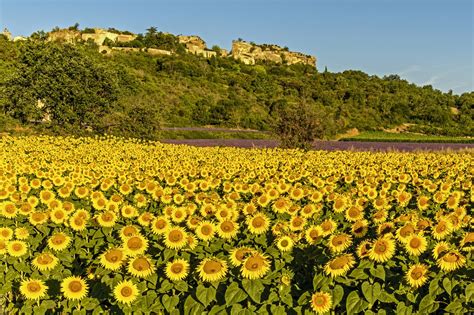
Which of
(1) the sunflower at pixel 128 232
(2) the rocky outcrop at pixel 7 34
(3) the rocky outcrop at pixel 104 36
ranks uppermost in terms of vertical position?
(3) the rocky outcrop at pixel 104 36

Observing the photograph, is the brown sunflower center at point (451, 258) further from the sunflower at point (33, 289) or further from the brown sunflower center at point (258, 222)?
the sunflower at point (33, 289)

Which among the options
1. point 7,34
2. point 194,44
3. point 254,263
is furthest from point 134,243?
point 194,44

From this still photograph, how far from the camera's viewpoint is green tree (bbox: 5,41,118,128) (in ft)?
89.5

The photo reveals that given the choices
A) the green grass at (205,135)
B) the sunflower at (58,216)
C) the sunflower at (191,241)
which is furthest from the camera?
the green grass at (205,135)

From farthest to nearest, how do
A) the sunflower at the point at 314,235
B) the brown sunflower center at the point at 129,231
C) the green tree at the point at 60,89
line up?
the green tree at the point at 60,89 < the brown sunflower center at the point at 129,231 < the sunflower at the point at 314,235

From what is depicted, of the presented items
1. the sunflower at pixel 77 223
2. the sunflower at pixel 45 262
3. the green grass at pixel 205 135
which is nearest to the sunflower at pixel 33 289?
the sunflower at pixel 45 262

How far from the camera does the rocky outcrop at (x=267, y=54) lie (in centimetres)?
12644

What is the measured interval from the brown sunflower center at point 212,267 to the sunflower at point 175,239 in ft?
1.97

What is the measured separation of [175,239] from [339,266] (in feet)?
5.10

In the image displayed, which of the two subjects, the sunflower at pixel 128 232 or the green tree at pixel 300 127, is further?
the green tree at pixel 300 127

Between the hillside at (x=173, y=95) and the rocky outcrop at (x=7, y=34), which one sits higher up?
the rocky outcrop at (x=7, y=34)

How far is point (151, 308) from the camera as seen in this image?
12.3ft

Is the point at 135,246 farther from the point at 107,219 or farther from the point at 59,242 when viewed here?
the point at 107,219

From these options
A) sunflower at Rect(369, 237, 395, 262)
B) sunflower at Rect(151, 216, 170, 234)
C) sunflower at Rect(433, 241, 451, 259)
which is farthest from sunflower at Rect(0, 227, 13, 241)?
sunflower at Rect(433, 241, 451, 259)
